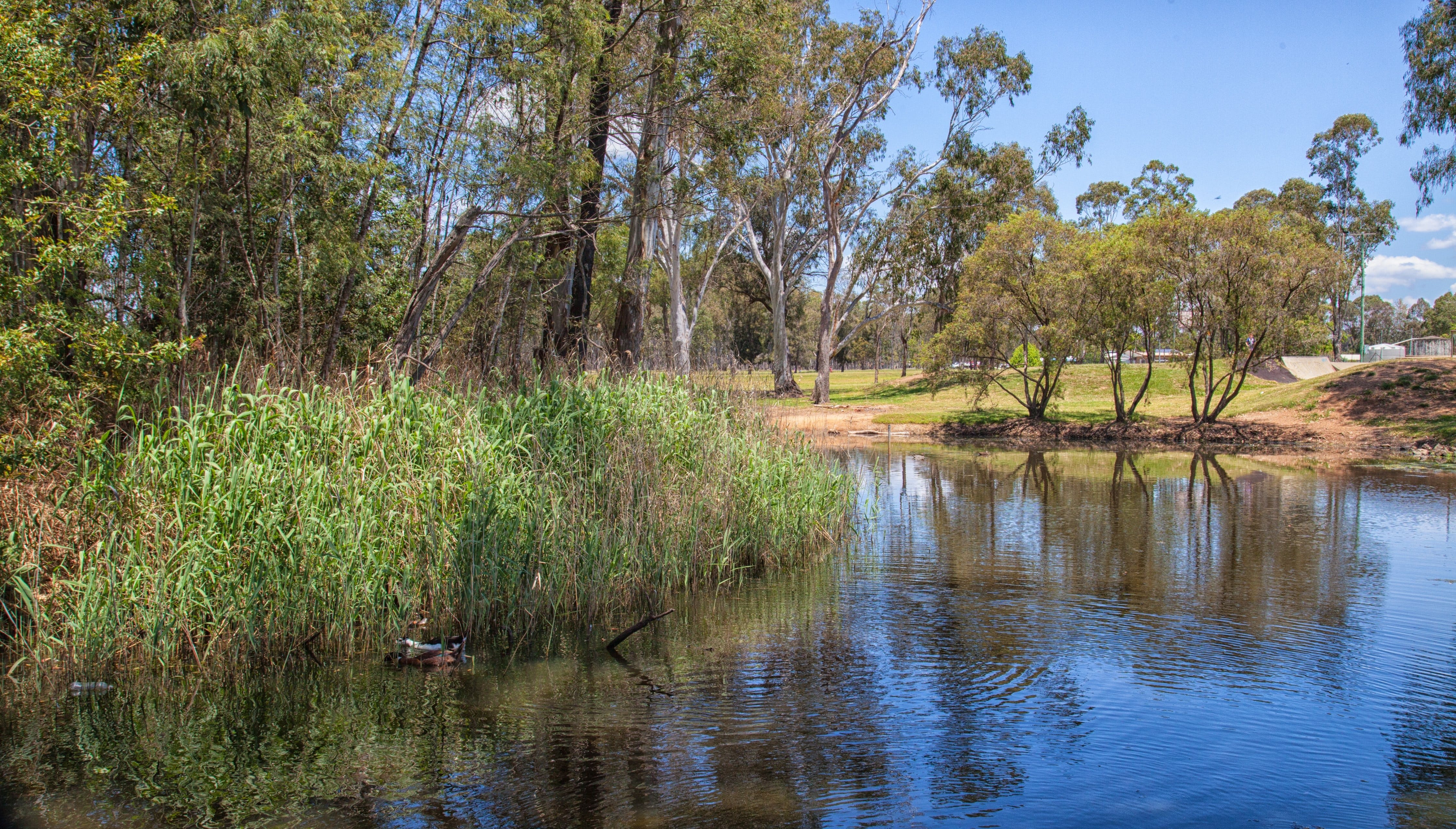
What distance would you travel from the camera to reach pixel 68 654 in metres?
6.31

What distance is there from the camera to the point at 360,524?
6965mm

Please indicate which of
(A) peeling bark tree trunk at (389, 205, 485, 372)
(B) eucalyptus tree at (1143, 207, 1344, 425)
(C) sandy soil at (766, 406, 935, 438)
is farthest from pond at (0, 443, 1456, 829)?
(C) sandy soil at (766, 406, 935, 438)

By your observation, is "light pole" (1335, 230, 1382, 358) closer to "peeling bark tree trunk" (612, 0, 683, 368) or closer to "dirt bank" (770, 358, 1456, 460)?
"dirt bank" (770, 358, 1456, 460)

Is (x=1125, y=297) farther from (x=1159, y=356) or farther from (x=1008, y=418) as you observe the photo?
(x=1159, y=356)

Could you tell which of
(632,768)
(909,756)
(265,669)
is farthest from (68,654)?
(909,756)

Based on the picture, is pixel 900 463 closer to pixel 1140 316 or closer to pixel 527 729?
pixel 1140 316

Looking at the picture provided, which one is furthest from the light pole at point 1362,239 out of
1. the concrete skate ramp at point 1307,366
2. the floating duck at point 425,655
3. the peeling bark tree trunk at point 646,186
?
the floating duck at point 425,655

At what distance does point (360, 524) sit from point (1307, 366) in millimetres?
39123

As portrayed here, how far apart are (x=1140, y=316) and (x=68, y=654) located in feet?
78.9

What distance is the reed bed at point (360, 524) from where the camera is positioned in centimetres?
641

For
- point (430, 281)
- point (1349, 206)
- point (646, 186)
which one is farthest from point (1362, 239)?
point (430, 281)

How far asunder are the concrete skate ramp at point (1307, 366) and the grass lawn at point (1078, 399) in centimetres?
199

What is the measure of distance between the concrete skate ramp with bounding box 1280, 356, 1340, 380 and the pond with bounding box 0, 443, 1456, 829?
29.9m

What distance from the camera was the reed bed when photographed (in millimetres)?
6406
